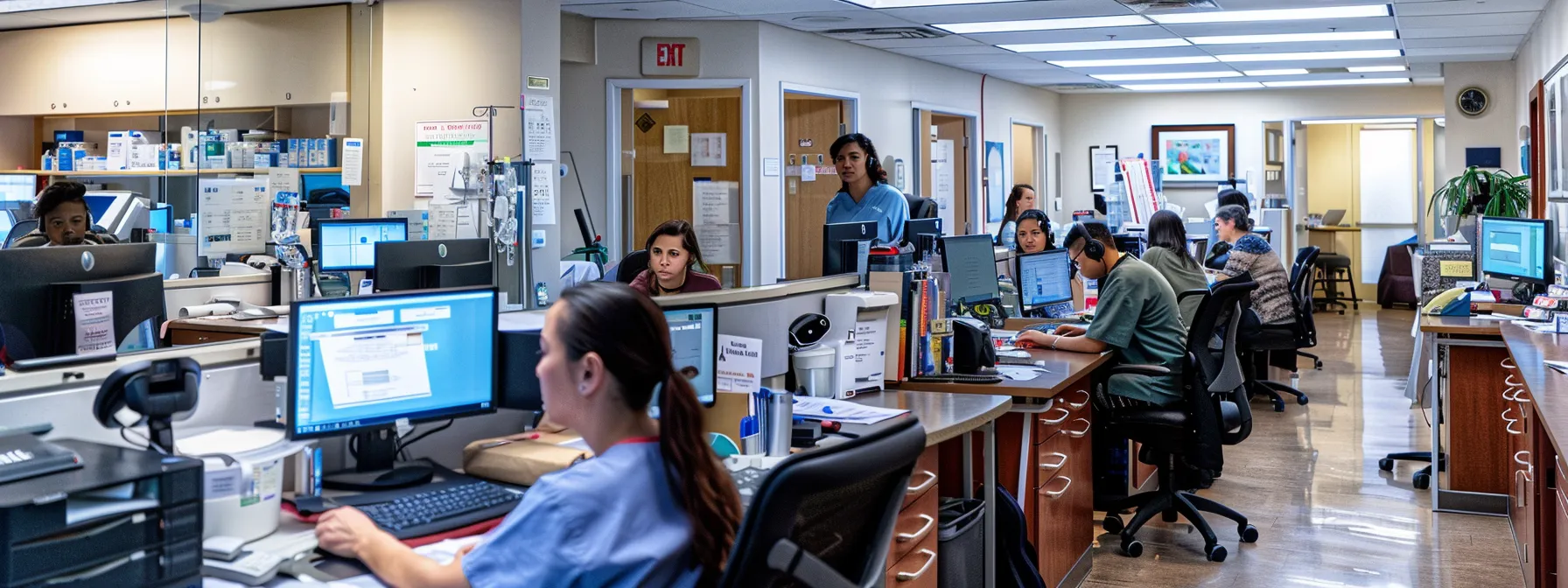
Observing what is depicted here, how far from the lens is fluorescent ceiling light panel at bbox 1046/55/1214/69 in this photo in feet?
38.2

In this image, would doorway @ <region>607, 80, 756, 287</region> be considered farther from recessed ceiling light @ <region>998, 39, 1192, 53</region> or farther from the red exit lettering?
recessed ceiling light @ <region>998, 39, 1192, 53</region>

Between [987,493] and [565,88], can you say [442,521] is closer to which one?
[987,493]

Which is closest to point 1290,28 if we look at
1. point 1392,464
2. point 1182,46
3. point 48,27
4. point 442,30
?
point 1182,46

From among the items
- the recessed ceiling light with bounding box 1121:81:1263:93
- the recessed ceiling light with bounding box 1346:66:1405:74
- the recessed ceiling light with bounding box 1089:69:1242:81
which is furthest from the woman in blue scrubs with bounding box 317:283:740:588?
the recessed ceiling light with bounding box 1121:81:1263:93

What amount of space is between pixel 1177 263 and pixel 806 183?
409 cm

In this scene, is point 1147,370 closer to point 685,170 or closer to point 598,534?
point 598,534

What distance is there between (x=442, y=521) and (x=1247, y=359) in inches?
275

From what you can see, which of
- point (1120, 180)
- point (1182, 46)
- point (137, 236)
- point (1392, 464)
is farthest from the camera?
point (1182, 46)

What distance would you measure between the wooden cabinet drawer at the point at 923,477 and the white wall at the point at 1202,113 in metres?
12.8

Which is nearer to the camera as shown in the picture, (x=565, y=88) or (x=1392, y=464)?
(x=1392, y=464)

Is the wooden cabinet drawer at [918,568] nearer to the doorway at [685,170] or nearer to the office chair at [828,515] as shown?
the office chair at [828,515]

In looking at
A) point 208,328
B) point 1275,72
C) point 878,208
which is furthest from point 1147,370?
point 1275,72

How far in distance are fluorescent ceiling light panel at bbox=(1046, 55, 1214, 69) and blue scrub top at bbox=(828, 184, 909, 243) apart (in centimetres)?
558

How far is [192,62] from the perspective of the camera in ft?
30.7
